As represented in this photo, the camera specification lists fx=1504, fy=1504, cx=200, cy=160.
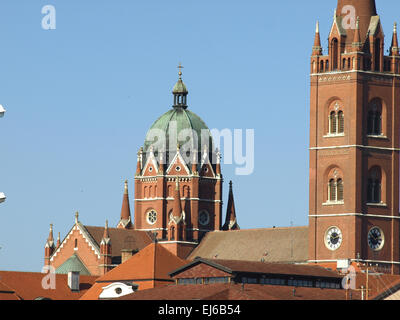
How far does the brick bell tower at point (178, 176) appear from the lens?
186m

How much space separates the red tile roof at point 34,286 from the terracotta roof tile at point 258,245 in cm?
2112

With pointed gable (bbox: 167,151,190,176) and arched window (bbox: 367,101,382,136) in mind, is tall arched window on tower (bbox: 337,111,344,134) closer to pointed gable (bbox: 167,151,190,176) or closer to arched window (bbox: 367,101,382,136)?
arched window (bbox: 367,101,382,136)

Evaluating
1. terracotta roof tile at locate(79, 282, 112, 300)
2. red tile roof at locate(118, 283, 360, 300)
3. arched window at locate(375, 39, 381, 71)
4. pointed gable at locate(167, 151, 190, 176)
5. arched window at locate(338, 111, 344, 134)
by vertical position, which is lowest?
A: terracotta roof tile at locate(79, 282, 112, 300)

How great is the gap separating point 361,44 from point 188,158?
134 ft

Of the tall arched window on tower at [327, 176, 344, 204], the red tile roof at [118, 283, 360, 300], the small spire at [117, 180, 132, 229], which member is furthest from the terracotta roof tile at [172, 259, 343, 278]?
the small spire at [117, 180, 132, 229]

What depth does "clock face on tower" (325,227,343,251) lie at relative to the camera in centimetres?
15188

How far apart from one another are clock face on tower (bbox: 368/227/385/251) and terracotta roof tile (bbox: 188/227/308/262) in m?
9.31

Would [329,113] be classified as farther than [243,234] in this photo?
No

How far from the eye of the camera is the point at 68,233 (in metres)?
184

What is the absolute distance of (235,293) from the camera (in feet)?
384

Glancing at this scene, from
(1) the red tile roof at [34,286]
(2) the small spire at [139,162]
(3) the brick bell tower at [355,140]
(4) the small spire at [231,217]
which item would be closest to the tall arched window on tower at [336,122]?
(3) the brick bell tower at [355,140]

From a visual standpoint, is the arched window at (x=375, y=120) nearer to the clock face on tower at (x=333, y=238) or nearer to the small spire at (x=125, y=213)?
the clock face on tower at (x=333, y=238)
